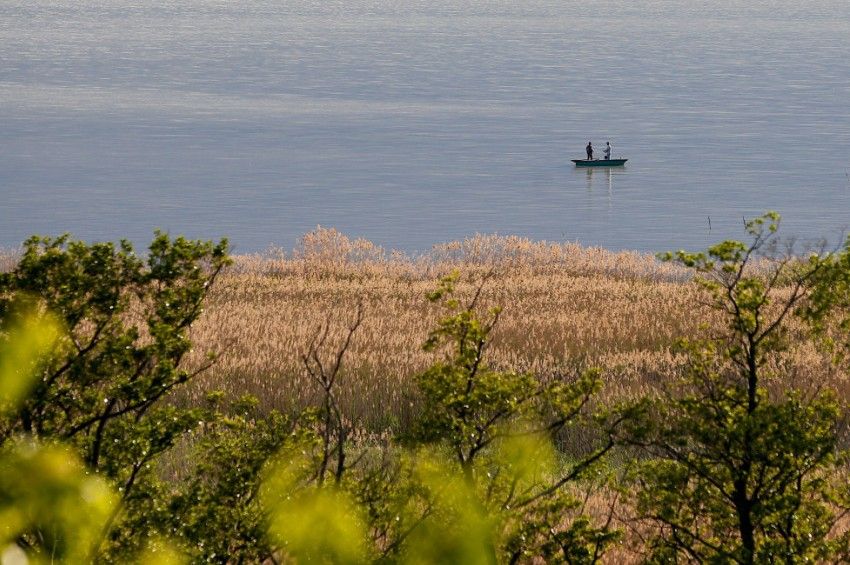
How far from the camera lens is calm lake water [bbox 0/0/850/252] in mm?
62594

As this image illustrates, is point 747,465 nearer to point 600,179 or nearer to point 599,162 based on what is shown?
point 599,162

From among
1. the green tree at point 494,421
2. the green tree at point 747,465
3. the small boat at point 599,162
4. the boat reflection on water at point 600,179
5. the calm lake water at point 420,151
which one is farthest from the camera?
the small boat at point 599,162

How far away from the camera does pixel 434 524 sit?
226 cm

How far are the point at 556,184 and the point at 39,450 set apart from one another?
74529 millimetres

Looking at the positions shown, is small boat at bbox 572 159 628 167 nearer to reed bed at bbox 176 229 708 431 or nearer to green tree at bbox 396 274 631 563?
reed bed at bbox 176 229 708 431

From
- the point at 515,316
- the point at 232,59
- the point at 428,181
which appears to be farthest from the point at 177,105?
the point at 515,316

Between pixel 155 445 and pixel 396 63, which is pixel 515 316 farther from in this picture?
pixel 396 63

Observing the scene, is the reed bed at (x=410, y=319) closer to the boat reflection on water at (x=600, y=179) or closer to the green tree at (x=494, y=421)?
the green tree at (x=494, y=421)

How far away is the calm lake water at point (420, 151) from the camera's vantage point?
205 feet

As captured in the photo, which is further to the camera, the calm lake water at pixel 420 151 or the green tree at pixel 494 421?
the calm lake water at pixel 420 151

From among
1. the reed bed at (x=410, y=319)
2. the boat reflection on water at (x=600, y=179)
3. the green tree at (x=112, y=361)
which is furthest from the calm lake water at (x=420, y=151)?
the green tree at (x=112, y=361)

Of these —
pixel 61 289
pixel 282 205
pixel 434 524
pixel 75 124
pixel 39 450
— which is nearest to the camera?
pixel 39 450

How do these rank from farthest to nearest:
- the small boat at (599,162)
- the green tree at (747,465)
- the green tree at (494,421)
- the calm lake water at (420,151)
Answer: the small boat at (599,162), the calm lake water at (420,151), the green tree at (747,465), the green tree at (494,421)

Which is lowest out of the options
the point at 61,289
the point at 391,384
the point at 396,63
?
the point at 391,384
